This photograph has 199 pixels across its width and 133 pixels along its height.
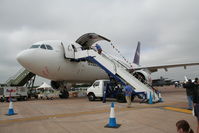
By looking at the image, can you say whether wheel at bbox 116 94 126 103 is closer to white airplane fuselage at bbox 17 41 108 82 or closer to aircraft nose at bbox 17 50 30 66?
white airplane fuselage at bbox 17 41 108 82

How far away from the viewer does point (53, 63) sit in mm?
13773

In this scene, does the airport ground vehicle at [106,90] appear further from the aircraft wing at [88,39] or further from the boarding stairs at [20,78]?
the boarding stairs at [20,78]

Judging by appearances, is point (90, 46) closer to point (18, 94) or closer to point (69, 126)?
point (18, 94)

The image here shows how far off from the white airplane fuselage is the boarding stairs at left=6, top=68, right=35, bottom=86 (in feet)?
17.7

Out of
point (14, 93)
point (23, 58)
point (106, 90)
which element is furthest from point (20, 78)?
point (106, 90)

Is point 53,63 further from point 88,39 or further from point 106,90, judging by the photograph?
point 88,39

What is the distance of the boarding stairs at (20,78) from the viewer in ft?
61.9

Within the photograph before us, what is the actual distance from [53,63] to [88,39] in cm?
555

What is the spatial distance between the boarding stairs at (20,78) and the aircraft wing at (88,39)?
662 centimetres

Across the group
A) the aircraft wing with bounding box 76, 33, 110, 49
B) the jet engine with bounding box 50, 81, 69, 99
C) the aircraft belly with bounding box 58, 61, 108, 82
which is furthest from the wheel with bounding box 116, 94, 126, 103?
the aircraft wing with bounding box 76, 33, 110, 49

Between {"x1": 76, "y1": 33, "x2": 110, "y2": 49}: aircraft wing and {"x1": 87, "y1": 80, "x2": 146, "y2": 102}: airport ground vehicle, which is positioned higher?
{"x1": 76, "y1": 33, "x2": 110, "y2": 49}: aircraft wing

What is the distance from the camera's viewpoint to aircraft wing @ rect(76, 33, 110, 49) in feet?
56.3

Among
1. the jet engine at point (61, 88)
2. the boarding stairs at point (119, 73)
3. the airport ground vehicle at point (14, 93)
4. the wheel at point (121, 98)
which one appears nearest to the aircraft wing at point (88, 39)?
the boarding stairs at point (119, 73)

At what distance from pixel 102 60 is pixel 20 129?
9.14m
